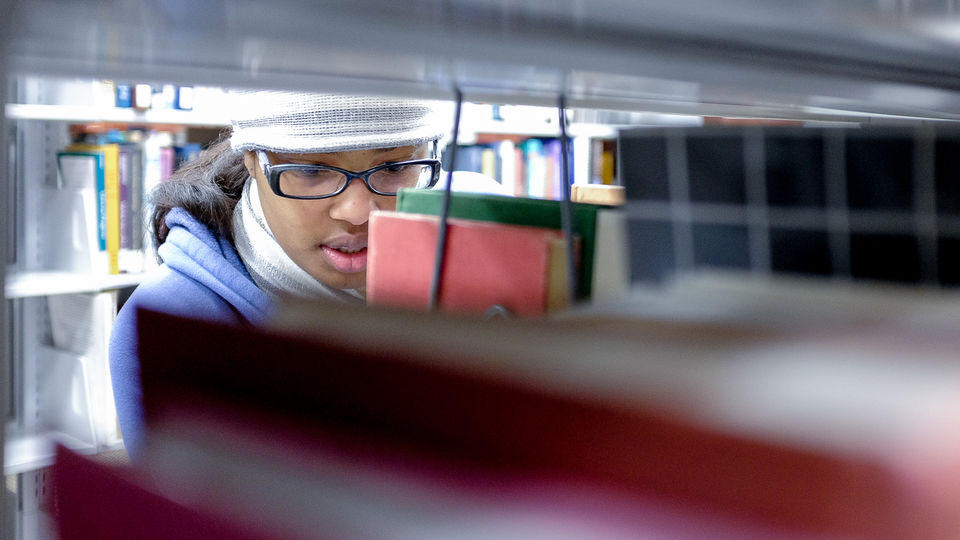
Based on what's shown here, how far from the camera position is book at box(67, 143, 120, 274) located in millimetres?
2381

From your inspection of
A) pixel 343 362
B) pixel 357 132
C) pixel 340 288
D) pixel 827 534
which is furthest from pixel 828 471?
pixel 340 288

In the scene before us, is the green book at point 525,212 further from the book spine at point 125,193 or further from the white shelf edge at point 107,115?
the book spine at point 125,193

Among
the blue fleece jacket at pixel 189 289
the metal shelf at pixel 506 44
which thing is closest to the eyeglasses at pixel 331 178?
the blue fleece jacket at pixel 189 289

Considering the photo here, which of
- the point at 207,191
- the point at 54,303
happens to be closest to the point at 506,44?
the point at 207,191

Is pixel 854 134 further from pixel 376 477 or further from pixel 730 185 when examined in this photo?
pixel 376 477

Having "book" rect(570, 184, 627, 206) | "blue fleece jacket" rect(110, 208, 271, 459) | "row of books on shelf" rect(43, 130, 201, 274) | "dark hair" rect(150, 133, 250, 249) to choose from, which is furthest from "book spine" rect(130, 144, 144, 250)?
"book" rect(570, 184, 627, 206)

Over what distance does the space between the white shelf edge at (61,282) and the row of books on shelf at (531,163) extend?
129 cm

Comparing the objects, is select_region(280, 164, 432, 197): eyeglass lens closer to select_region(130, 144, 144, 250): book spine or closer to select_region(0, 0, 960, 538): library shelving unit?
select_region(0, 0, 960, 538): library shelving unit

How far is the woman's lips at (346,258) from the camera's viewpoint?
111 cm

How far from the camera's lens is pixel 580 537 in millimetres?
175

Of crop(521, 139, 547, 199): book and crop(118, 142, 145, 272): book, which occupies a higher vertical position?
crop(521, 139, 547, 199): book

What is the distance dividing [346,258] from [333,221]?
2.2 inches

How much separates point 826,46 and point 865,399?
146 mm

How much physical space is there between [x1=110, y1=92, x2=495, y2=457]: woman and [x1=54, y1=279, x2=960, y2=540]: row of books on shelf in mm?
719
